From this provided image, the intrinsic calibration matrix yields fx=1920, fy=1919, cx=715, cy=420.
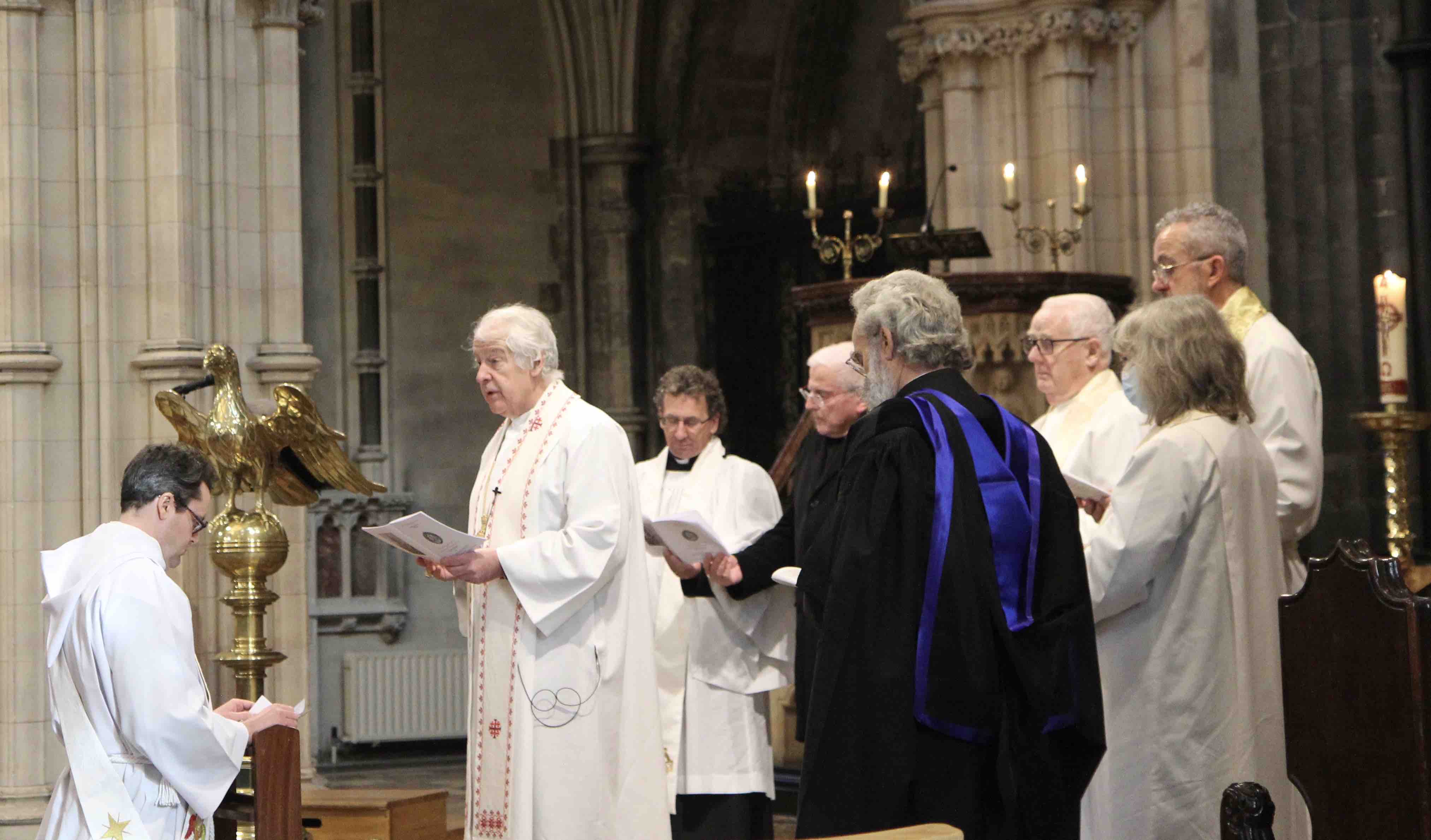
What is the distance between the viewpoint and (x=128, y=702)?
138 inches

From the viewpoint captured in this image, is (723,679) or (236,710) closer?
(236,710)

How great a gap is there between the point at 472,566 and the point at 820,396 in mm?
1051

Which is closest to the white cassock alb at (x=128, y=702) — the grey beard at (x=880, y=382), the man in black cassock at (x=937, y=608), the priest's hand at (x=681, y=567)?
the man in black cassock at (x=937, y=608)

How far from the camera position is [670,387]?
17.9 feet

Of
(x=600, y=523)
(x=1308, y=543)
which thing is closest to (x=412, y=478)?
(x=1308, y=543)

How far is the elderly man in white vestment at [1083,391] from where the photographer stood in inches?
181

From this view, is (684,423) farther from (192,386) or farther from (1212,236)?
(1212,236)

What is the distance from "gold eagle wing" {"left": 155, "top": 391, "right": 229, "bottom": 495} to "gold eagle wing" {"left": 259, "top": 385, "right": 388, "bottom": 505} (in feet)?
0.45

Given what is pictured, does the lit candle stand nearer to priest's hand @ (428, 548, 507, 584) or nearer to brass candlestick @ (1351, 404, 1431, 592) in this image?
brass candlestick @ (1351, 404, 1431, 592)

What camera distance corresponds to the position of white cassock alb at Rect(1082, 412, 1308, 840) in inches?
154

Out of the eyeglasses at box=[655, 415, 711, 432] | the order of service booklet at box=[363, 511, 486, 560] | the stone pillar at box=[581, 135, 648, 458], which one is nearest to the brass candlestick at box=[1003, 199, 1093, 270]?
the eyeglasses at box=[655, 415, 711, 432]

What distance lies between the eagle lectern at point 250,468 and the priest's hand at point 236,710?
123 centimetres

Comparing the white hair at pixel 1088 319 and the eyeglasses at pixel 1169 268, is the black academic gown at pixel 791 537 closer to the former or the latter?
the white hair at pixel 1088 319

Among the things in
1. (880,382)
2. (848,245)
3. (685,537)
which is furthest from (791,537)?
(848,245)
